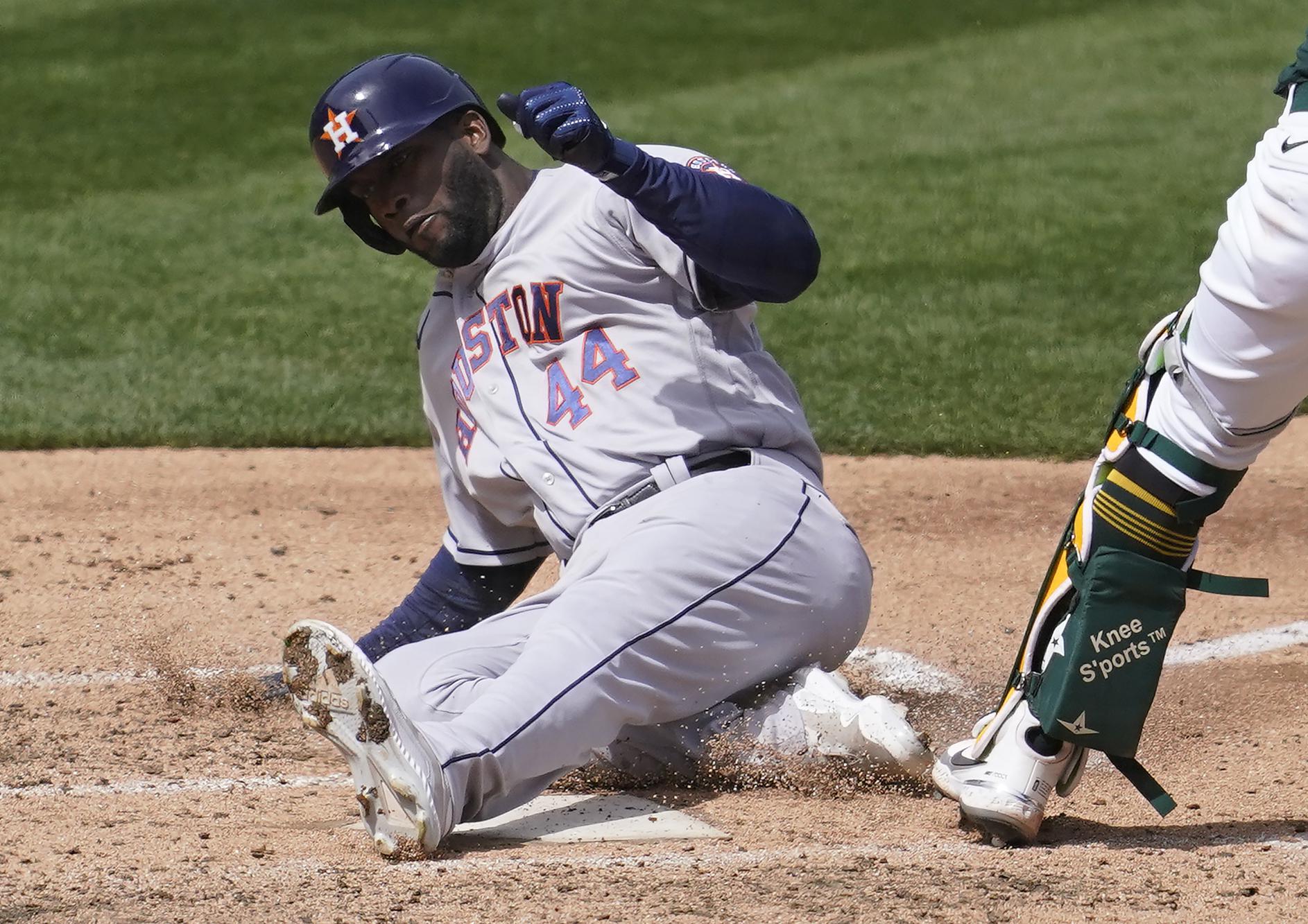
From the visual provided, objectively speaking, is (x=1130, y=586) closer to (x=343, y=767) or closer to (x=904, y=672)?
(x=904, y=672)

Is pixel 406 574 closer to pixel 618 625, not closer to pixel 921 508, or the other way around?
pixel 921 508

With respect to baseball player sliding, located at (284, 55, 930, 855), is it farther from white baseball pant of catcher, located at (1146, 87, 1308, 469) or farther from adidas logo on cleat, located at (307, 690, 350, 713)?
white baseball pant of catcher, located at (1146, 87, 1308, 469)

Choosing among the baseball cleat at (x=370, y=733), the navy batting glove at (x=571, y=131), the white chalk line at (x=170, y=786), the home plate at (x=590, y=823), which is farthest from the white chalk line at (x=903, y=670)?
the navy batting glove at (x=571, y=131)

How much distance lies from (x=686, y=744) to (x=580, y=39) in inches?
370

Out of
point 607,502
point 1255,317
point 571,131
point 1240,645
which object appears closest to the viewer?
point 1255,317

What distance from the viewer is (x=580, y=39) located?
11664 millimetres

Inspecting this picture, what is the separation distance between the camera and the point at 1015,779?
8.02 ft

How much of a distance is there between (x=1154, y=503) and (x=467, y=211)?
139 cm

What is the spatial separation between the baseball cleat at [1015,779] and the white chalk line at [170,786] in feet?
3.82

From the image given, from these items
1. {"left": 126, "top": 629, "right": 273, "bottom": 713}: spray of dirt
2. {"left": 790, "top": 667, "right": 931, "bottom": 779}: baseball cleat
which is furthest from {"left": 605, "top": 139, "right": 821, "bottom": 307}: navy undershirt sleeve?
{"left": 126, "top": 629, "right": 273, "bottom": 713}: spray of dirt

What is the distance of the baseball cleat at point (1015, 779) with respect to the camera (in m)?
2.44

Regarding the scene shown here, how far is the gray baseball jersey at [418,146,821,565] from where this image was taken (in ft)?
9.69

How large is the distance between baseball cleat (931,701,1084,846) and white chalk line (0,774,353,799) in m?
1.16

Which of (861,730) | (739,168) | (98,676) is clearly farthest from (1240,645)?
(739,168)
